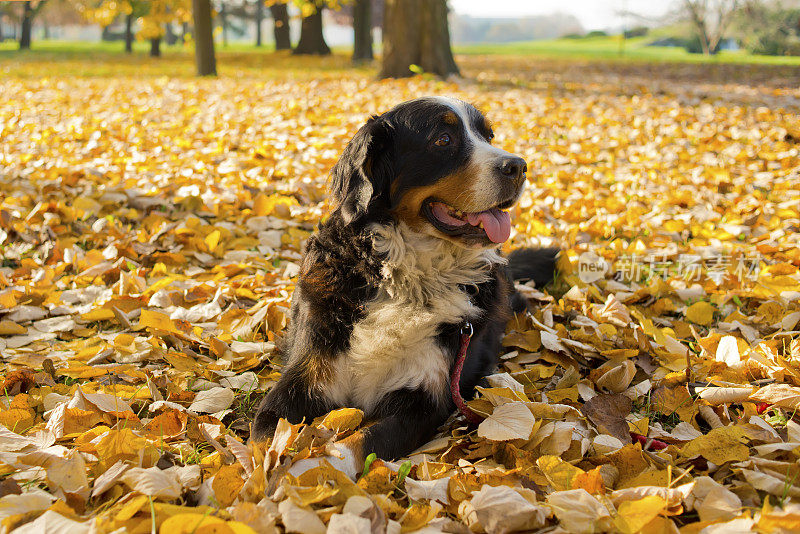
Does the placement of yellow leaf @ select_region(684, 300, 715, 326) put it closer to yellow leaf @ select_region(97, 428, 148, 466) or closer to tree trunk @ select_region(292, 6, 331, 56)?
yellow leaf @ select_region(97, 428, 148, 466)

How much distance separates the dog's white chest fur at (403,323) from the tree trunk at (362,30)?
794 inches

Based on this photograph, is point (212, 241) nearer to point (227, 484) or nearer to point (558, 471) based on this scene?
point (227, 484)

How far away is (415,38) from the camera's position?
1387 cm

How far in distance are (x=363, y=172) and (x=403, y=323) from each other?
703 mm

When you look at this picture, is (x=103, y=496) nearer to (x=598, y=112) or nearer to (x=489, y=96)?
(x=598, y=112)

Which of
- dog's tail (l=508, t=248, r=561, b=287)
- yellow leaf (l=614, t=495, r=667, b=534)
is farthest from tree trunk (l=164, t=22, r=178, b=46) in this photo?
yellow leaf (l=614, t=495, r=667, b=534)

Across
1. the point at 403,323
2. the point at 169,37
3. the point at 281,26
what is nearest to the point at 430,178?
the point at 403,323

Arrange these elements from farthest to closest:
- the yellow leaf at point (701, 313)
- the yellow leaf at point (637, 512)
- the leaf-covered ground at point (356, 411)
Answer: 1. the yellow leaf at point (701, 313)
2. the leaf-covered ground at point (356, 411)
3. the yellow leaf at point (637, 512)

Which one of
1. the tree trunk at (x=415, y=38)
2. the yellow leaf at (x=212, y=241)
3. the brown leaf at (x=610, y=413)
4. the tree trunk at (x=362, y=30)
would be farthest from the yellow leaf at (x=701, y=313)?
the tree trunk at (x=362, y=30)

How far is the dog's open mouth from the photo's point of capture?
289 cm

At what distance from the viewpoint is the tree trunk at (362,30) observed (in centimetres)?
2186

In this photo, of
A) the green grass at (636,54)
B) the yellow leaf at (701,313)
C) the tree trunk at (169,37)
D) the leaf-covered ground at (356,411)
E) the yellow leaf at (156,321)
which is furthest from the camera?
the tree trunk at (169,37)

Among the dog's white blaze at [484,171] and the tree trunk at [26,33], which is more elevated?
the tree trunk at [26,33]

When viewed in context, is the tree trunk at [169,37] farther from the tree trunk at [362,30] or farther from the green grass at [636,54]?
the tree trunk at [362,30]
